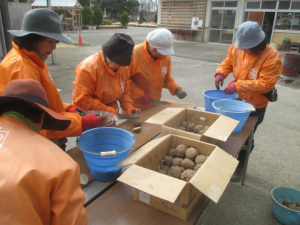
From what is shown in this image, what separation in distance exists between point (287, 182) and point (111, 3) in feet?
115

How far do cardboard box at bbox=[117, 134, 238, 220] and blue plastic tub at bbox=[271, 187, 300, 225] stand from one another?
1.32 m

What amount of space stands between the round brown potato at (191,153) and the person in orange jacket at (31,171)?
2.41 ft

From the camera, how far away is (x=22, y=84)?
97cm

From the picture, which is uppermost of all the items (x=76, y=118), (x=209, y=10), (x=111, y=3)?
(x=111, y=3)

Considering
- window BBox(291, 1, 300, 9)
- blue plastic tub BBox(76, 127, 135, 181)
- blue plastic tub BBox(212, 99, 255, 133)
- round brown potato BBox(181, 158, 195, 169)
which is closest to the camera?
blue plastic tub BBox(76, 127, 135, 181)

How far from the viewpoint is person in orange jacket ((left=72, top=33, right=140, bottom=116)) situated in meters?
1.92

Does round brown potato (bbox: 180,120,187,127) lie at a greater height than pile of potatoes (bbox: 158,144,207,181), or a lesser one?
greater

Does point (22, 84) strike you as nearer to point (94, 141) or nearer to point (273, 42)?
point (94, 141)

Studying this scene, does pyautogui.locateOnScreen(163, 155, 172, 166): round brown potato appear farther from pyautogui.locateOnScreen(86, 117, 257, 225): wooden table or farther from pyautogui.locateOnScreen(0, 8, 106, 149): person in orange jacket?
pyautogui.locateOnScreen(0, 8, 106, 149): person in orange jacket

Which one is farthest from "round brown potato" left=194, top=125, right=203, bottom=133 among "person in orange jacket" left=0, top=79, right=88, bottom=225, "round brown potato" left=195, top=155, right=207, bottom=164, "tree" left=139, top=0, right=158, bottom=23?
"tree" left=139, top=0, right=158, bottom=23

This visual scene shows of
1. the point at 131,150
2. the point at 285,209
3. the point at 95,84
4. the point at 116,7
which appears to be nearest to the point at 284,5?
the point at 285,209

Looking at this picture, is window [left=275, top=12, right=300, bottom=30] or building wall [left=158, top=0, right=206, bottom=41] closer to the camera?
window [left=275, top=12, right=300, bottom=30]

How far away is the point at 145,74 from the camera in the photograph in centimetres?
266

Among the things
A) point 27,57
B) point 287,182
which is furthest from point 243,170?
point 27,57
